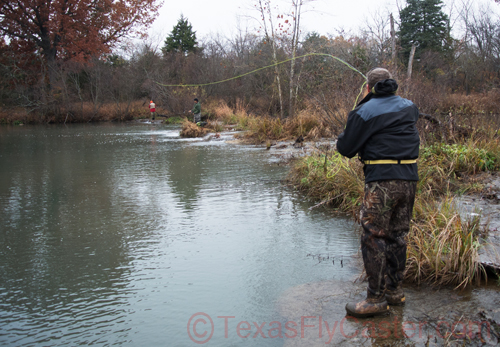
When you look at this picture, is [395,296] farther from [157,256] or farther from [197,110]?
[197,110]

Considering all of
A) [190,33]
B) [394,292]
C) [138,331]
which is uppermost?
[190,33]

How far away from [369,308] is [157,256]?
2.45 meters

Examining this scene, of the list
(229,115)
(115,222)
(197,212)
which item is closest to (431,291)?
(197,212)

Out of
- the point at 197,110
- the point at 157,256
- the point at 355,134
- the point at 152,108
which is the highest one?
the point at 152,108

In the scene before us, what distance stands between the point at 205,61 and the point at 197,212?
32.3m

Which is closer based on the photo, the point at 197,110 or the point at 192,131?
the point at 192,131

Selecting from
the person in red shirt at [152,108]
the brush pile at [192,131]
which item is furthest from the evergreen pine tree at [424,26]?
the brush pile at [192,131]

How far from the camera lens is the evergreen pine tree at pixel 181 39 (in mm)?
45688

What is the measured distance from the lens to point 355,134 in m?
3.17

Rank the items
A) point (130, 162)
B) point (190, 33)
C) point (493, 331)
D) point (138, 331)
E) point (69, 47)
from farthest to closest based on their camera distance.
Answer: point (190, 33) < point (69, 47) < point (130, 162) < point (138, 331) < point (493, 331)

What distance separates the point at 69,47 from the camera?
30.5 metres

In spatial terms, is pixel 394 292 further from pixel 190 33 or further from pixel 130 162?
pixel 190 33

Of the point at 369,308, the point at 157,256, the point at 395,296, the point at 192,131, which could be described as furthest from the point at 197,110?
the point at 369,308

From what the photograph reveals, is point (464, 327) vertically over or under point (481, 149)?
under
